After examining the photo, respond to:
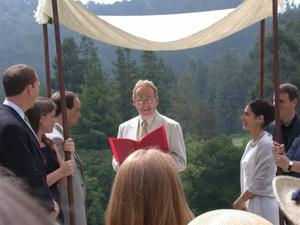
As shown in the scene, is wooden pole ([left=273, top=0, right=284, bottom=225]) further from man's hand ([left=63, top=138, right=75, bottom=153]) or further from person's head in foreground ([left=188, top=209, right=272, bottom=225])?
person's head in foreground ([left=188, top=209, right=272, bottom=225])

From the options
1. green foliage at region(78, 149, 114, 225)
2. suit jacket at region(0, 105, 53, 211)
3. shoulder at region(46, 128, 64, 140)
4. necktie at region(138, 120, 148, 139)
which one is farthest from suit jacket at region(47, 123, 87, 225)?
green foliage at region(78, 149, 114, 225)

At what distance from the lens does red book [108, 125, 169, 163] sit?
3.94 m

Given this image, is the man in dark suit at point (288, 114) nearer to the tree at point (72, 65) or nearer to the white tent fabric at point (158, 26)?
the white tent fabric at point (158, 26)

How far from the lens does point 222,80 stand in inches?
1903

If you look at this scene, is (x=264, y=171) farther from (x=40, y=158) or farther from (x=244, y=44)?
(x=244, y=44)

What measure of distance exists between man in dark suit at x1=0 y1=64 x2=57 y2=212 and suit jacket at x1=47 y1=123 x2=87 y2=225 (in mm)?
668

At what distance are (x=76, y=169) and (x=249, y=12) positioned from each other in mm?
1954

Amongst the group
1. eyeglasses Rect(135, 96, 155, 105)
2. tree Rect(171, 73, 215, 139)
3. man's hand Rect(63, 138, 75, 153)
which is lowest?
tree Rect(171, 73, 215, 139)

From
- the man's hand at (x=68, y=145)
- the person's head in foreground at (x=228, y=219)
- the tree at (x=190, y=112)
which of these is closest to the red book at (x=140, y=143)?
the man's hand at (x=68, y=145)

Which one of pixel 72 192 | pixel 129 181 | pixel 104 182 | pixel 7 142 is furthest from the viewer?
pixel 104 182

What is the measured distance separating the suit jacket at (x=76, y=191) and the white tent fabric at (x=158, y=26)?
0.93 meters

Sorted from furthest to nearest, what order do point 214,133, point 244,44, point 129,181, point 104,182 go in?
point 244,44 → point 214,133 → point 104,182 → point 129,181

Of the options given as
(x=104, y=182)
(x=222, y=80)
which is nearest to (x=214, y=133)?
(x=222, y=80)

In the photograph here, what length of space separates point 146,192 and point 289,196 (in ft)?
1.49
